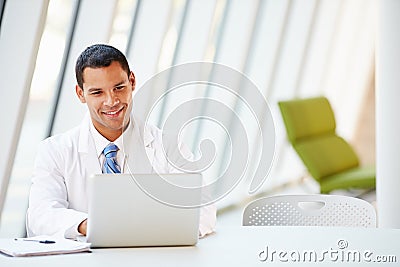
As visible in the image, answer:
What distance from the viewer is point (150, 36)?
5523mm

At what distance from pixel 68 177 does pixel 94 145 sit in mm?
159

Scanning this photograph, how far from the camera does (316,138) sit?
6.69 meters

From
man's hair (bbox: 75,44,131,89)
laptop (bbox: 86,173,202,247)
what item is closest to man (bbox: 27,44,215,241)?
man's hair (bbox: 75,44,131,89)

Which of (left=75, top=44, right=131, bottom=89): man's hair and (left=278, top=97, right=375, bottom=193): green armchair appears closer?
(left=75, top=44, right=131, bottom=89): man's hair

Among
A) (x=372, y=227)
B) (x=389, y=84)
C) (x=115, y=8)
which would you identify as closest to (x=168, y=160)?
(x=372, y=227)

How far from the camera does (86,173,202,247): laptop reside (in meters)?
2.64

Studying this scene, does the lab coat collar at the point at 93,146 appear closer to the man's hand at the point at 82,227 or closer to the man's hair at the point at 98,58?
the man's hair at the point at 98,58

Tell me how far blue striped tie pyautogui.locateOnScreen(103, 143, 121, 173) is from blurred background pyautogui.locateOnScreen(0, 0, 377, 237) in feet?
3.83

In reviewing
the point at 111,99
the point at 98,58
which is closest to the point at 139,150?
the point at 111,99

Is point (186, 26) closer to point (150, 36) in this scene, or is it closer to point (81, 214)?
point (150, 36)

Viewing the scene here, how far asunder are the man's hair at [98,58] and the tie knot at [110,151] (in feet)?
0.86

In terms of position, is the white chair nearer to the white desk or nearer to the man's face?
the white desk

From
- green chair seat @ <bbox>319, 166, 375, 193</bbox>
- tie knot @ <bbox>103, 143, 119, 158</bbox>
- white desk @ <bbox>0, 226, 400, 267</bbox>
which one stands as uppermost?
tie knot @ <bbox>103, 143, 119, 158</bbox>

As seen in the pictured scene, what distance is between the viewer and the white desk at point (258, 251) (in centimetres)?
259
